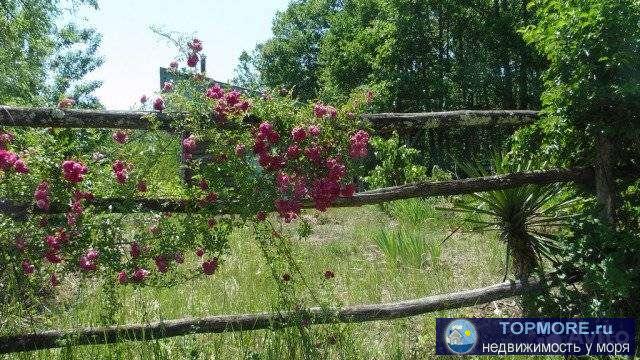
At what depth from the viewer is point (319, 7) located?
30938mm

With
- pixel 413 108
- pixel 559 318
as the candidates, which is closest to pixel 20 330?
pixel 559 318

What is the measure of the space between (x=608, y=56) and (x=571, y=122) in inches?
21.3

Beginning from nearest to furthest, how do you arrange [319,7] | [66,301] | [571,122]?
1. [571,122]
2. [66,301]
3. [319,7]

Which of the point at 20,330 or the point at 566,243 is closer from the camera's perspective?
the point at 20,330

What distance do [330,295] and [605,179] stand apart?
7.08 feet

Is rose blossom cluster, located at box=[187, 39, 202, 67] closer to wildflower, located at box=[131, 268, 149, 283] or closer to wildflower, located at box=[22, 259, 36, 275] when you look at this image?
wildflower, located at box=[131, 268, 149, 283]

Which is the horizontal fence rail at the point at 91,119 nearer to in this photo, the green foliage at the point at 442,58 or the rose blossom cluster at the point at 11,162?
the rose blossom cluster at the point at 11,162

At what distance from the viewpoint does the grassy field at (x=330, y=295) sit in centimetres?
322

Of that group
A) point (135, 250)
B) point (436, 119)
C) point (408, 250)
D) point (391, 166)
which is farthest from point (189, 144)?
point (391, 166)

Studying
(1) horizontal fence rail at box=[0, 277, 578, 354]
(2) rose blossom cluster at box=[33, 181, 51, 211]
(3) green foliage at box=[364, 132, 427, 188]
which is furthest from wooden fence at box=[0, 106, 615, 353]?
(3) green foliage at box=[364, 132, 427, 188]

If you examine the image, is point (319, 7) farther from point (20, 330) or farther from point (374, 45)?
point (20, 330)

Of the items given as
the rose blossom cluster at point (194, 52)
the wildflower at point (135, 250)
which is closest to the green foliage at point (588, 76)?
the rose blossom cluster at point (194, 52)

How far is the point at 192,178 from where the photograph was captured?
302cm

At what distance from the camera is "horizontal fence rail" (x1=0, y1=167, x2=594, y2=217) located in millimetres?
2875
